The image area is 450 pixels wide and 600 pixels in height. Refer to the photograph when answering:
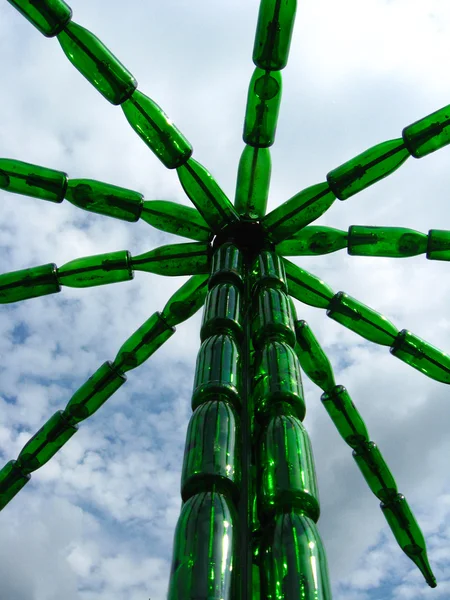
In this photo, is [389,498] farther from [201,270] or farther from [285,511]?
[285,511]

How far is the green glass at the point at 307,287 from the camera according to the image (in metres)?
8.05

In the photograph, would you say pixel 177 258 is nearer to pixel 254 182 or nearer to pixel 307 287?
pixel 254 182

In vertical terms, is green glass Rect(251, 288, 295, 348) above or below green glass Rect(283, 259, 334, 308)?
below

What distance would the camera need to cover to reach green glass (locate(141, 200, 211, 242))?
7441 mm

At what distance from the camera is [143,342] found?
27.3ft

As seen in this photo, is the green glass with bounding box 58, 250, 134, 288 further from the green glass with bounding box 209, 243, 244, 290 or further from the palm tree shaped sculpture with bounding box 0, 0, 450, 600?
the green glass with bounding box 209, 243, 244, 290

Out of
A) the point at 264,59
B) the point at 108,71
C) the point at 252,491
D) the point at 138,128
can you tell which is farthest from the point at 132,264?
the point at 252,491

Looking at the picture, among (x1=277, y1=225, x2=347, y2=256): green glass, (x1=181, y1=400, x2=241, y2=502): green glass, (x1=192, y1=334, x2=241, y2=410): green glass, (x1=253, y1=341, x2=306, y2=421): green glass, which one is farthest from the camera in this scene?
(x1=277, y1=225, x2=347, y2=256): green glass

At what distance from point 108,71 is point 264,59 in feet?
5.12

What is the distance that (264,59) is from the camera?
6.53 meters

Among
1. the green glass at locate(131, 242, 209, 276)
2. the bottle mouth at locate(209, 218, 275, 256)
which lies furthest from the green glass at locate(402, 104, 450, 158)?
the green glass at locate(131, 242, 209, 276)

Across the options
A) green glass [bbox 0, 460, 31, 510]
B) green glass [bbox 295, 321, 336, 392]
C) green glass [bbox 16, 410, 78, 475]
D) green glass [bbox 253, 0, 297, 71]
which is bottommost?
green glass [bbox 0, 460, 31, 510]

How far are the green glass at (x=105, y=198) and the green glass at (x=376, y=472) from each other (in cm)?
420

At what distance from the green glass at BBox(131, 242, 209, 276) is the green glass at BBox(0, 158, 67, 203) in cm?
128
